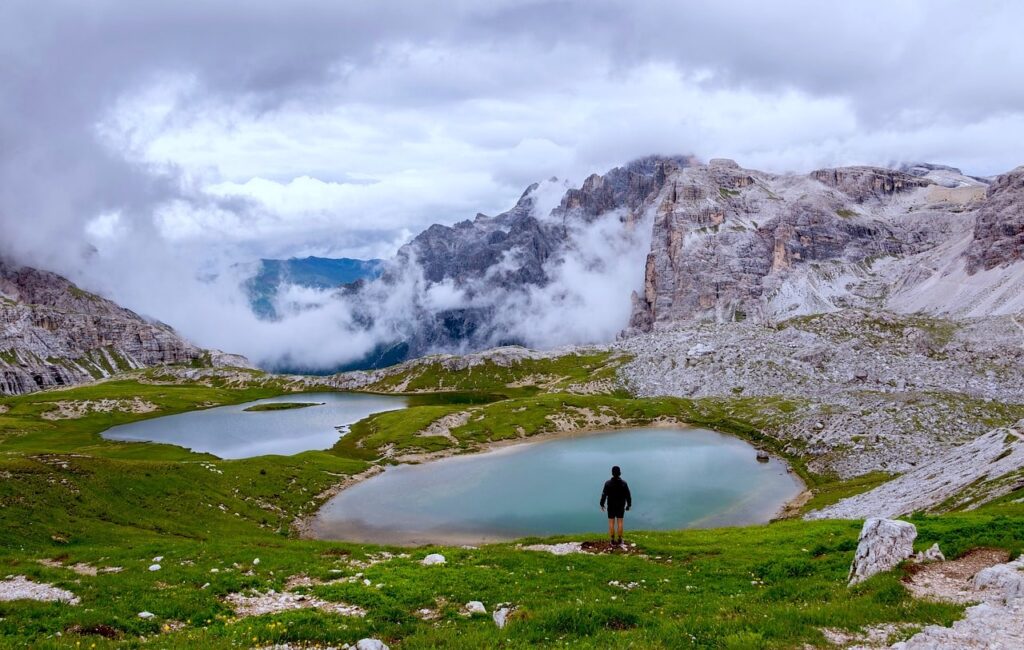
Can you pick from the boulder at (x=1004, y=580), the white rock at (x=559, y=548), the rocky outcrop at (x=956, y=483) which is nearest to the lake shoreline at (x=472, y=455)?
the white rock at (x=559, y=548)

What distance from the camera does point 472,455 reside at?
124562 mm

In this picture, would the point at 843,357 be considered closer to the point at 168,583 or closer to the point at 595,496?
the point at 595,496

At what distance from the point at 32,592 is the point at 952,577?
33.6m

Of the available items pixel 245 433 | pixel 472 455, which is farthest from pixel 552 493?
pixel 245 433

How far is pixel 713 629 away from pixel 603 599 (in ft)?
18.7

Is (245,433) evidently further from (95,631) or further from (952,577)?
(952,577)

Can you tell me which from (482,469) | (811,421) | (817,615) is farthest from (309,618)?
(811,421)

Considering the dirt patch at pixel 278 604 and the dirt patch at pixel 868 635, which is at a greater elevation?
the dirt patch at pixel 868 635

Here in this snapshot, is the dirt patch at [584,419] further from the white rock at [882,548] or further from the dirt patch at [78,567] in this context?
the white rock at [882,548]

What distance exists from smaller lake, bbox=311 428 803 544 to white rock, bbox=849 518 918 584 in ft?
164

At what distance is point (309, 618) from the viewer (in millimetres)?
17734

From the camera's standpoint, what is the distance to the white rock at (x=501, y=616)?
57.3ft

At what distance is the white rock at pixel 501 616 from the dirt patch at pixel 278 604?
174 inches

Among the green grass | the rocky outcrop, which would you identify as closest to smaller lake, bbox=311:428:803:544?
the rocky outcrop
